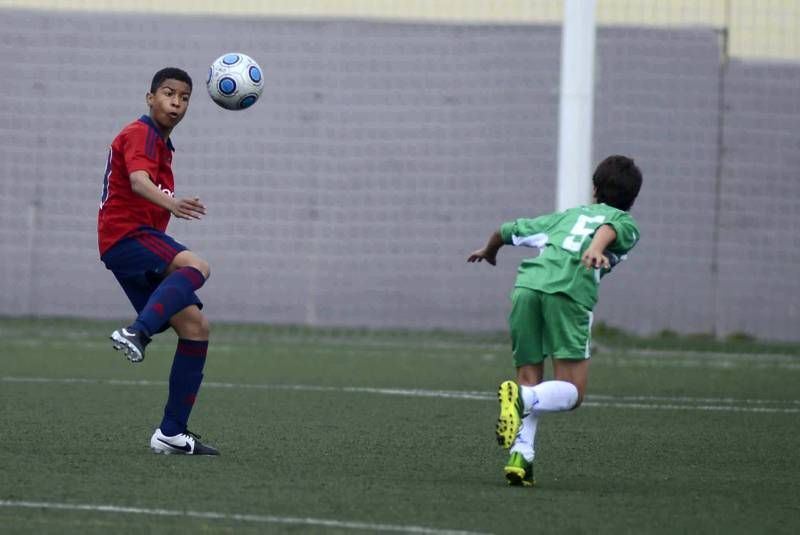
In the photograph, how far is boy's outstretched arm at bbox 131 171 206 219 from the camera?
20.8 ft

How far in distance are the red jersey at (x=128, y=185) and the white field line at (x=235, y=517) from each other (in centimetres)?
183

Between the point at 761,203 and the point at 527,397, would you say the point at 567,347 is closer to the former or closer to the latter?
the point at 527,397

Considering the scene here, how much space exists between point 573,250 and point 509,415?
78 cm

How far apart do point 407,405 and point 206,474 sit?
322cm

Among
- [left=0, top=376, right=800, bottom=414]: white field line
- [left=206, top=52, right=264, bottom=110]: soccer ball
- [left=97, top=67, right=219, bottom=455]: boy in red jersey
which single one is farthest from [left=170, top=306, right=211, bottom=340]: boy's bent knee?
[left=0, top=376, right=800, bottom=414]: white field line

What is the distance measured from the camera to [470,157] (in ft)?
51.3

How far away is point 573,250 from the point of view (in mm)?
6082

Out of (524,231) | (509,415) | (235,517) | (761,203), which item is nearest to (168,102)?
(524,231)

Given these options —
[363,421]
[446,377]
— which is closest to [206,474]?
[363,421]

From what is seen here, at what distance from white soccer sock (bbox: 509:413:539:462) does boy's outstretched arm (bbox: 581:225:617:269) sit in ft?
2.21

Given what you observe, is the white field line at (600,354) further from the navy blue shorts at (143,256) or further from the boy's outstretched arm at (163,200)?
the boy's outstretched arm at (163,200)

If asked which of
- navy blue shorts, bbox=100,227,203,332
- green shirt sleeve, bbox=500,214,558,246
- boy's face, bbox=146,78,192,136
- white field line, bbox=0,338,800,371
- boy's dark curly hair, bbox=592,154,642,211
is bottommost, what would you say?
white field line, bbox=0,338,800,371

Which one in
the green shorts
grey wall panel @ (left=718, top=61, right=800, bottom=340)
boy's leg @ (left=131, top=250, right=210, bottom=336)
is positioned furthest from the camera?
grey wall panel @ (left=718, top=61, right=800, bottom=340)

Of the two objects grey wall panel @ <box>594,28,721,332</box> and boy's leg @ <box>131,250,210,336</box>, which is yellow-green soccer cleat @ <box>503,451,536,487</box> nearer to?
boy's leg @ <box>131,250,210,336</box>
